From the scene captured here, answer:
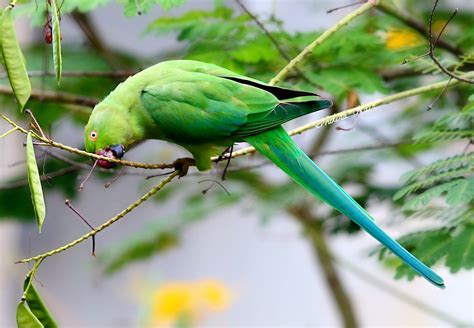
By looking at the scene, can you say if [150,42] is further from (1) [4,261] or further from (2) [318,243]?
(2) [318,243]

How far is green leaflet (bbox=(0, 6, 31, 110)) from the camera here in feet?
4.40

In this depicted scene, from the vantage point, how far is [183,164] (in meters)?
1.83

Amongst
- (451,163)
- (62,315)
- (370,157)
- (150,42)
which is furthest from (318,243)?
(150,42)

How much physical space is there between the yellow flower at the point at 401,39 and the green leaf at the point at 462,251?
0.70 m

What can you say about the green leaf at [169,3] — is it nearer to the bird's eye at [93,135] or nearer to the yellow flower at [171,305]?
the bird's eye at [93,135]

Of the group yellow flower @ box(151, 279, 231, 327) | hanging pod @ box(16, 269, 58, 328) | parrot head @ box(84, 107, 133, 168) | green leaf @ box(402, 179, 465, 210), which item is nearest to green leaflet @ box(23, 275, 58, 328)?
hanging pod @ box(16, 269, 58, 328)

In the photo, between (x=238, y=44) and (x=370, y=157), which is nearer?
(x=238, y=44)

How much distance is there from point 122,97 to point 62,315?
9.56ft

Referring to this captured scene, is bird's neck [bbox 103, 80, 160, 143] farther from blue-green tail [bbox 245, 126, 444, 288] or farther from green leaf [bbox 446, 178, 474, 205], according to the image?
green leaf [bbox 446, 178, 474, 205]

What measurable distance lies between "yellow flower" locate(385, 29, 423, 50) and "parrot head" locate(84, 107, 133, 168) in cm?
107

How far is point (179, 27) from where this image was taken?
7.54 ft

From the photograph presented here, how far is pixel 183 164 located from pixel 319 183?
1.10 feet

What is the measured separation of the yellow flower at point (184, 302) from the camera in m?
3.37

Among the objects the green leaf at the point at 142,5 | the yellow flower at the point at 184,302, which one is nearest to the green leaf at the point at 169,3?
the green leaf at the point at 142,5
